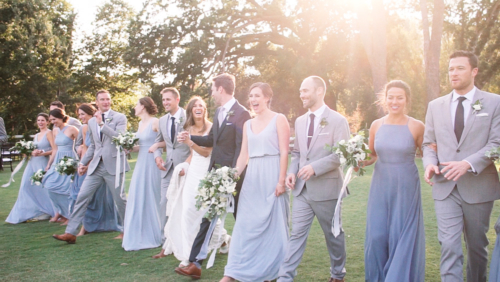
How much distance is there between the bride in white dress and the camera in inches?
254

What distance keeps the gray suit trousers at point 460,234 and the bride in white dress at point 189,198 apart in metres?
3.18

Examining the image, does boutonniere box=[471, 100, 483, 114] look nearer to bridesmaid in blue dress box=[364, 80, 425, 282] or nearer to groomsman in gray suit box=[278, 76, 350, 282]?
bridesmaid in blue dress box=[364, 80, 425, 282]

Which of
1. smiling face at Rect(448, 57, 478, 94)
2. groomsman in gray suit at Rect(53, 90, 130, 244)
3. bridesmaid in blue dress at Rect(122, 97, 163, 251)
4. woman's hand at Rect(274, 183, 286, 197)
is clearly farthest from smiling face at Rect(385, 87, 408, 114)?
groomsman in gray suit at Rect(53, 90, 130, 244)

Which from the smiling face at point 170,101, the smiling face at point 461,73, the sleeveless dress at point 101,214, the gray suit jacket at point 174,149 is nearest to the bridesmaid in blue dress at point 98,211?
the sleeveless dress at point 101,214

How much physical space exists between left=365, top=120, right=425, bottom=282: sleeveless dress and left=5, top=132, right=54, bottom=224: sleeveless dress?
7845mm

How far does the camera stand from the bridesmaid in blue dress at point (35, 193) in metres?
9.98

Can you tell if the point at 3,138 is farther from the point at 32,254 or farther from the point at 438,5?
the point at 438,5

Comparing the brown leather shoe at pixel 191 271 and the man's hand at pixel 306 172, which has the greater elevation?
the man's hand at pixel 306 172

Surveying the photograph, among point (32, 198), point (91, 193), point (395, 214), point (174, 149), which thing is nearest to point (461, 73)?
point (395, 214)

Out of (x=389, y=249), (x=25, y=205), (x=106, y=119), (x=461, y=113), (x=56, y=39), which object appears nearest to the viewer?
(x=461, y=113)

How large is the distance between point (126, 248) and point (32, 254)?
4.58ft

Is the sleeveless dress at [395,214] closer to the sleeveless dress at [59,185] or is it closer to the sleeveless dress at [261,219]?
the sleeveless dress at [261,219]

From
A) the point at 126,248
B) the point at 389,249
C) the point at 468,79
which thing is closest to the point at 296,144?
the point at 389,249

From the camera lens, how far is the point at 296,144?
17.9ft
